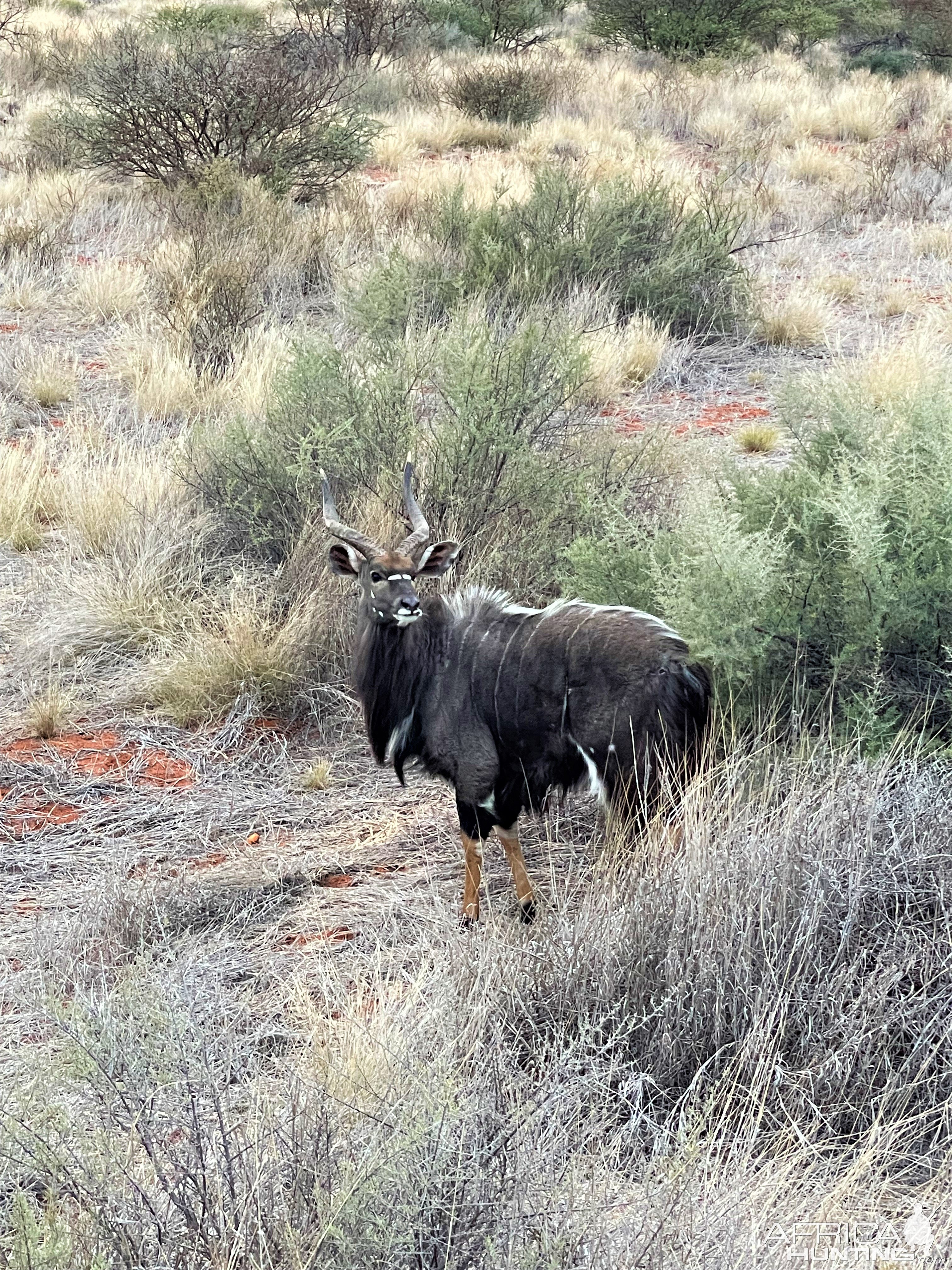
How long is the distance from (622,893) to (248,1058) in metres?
1.10

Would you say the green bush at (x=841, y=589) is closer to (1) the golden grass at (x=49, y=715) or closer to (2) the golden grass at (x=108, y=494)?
(1) the golden grass at (x=49, y=715)

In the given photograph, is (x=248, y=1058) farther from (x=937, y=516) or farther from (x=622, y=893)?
(x=937, y=516)

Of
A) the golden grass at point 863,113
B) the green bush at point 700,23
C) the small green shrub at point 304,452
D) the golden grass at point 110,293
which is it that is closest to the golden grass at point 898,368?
the small green shrub at point 304,452

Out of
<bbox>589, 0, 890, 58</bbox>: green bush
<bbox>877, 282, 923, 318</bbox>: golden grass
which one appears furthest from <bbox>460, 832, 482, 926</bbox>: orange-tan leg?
<bbox>589, 0, 890, 58</bbox>: green bush

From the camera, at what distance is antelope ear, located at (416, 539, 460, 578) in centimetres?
427

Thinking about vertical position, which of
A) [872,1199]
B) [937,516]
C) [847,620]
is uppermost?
[937,516]

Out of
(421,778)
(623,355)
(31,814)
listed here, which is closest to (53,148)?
(623,355)

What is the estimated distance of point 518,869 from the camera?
432 cm

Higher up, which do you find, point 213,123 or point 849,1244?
point 213,123

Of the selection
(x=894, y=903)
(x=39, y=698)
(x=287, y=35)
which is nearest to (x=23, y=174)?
(x=287, y=35)

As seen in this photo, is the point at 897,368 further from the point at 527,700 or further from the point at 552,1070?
the point at 552,1070

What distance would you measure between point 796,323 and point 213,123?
650 cm

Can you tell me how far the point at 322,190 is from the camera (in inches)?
539

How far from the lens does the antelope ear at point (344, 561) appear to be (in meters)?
4.23
